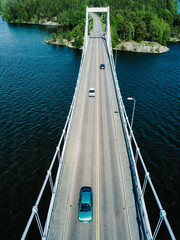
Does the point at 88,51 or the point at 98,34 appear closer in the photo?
the point at 88,51

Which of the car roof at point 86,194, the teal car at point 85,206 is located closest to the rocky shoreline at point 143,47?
the car roof at point 86,194

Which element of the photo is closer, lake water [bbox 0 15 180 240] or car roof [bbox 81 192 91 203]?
car roof [bbox 81 192 91 203]

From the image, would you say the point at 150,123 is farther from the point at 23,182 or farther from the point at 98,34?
the point at 98,34

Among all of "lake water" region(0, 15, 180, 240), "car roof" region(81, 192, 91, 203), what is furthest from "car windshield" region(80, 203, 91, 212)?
"lake water" region(0, 15, 180, 240)

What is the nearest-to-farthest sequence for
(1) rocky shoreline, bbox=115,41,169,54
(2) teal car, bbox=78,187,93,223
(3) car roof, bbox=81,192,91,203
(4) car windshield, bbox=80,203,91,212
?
(2) teal car, bbox=78,187,93,223, (4) car windshield, bbox=80,203,91,212, (3) car roof, bbox=81,192,91,203, (1) rocky shoreline, bbox=115,41,169,54

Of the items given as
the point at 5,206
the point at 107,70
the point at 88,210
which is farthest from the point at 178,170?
the point at 107,70

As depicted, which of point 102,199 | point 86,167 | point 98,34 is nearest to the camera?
point 102,199

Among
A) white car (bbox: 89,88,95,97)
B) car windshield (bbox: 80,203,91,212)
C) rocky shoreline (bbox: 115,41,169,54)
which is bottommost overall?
car windshield (bbox: 80,203,91,212)

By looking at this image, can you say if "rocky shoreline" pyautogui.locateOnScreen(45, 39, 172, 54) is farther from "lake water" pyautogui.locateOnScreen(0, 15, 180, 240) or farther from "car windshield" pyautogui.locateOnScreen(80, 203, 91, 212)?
"car windshield" pyautogui.locateOnScreen(80, 203, 91, 212)
